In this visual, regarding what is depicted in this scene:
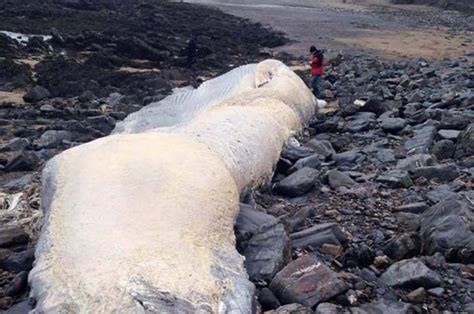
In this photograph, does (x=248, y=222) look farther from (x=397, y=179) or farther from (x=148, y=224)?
(x=397, y=179)

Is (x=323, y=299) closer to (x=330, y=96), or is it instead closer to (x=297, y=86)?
(x=297, y=86)

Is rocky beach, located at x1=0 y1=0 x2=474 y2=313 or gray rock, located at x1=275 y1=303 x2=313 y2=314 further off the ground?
gray rock, located at x1=275 y1=303 x2=313 y2=314

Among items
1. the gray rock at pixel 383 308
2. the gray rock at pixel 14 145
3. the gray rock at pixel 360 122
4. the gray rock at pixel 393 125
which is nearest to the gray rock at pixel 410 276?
the gray rock at pixel 383 308

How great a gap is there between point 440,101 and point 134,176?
7034mm

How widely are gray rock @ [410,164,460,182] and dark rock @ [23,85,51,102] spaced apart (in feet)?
29.7

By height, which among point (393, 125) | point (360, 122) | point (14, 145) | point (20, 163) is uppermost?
point (393, 125)

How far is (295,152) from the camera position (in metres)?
7.32

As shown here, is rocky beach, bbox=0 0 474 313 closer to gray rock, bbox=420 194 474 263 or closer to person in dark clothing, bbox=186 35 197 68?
gray rock, bbox=420 194 474 263

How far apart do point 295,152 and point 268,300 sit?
3530mm

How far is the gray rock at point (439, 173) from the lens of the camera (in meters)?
6.25

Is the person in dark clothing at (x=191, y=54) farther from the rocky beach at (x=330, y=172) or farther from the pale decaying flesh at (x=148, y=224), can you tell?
the pale decaying flesh at (x=148, y=224)

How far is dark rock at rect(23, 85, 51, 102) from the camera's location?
506 inches

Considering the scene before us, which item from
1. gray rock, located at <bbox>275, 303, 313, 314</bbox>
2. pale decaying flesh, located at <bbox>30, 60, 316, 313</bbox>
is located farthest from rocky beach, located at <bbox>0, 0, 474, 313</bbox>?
pale decaying flesh, located at <bbox>30, 60, 316, 313</bbox>

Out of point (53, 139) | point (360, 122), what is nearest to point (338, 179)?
point (360, 122)
